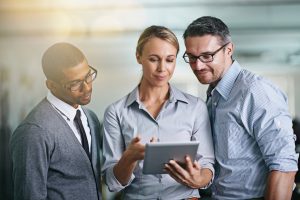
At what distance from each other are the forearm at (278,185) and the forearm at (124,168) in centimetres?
49

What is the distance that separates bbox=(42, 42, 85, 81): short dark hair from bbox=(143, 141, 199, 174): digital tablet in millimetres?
497

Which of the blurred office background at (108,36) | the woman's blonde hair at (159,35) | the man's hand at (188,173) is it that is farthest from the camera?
the blurred office background at (108,36)

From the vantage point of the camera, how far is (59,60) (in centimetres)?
183

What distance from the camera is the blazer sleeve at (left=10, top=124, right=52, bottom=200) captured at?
1656mm

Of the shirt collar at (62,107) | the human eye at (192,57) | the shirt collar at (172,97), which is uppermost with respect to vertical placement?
the human eye at (192,57)

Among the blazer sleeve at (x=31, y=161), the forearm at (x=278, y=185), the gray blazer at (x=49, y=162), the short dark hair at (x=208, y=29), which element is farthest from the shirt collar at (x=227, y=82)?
the blazer sleeve at (x=31, y=161)

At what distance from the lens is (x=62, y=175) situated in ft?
5.70

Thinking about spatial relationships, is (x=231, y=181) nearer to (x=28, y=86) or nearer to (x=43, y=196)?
(x=43, y=196)

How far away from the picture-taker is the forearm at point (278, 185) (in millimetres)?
1674

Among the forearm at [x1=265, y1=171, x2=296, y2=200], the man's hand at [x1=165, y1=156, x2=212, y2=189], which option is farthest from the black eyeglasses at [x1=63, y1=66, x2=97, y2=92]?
the forearm at [x1=265, y1=171, x2=296, y2=200]

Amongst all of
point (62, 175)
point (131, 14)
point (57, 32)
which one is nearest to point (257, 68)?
point (131, 14)

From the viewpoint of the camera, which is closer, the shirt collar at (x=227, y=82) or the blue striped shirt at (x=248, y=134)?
the blue striped shirt at (x=248, y=134)

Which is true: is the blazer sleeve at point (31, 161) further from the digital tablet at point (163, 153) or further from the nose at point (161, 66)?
the nose at point (161, 66)

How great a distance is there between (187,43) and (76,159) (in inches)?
24.0
